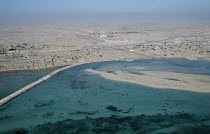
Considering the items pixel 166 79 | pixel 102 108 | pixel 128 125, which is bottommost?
pixel 128 125

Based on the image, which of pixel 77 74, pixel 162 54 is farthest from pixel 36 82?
pixel 162 54

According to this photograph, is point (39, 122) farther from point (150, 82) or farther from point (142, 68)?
point (142, 68)

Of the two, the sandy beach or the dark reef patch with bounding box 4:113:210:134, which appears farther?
the sandy beach

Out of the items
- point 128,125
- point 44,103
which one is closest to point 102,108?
point 128,125

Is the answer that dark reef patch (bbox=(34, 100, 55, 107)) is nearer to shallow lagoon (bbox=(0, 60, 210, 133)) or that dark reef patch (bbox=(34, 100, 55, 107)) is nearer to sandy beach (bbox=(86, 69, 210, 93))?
shallow lagoon (bbox=(0, 60, 210, 133))

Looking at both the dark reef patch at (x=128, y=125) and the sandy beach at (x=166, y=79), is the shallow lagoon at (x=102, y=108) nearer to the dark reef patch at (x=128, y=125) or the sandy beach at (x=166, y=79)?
the dark reef patch at (x=128, y=125)

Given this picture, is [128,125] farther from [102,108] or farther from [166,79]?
[166,79]

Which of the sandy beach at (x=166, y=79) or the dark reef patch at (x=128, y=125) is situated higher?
the sandy beach at (x=166, y=79)

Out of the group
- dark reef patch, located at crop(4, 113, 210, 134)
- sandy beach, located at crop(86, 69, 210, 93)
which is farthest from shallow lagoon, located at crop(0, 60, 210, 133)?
sandy beach, located at crop(86, 69, 210, 93)

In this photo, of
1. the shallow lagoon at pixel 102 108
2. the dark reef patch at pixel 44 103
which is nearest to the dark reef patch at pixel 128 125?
the shallow lagoon at pixel 102 108
